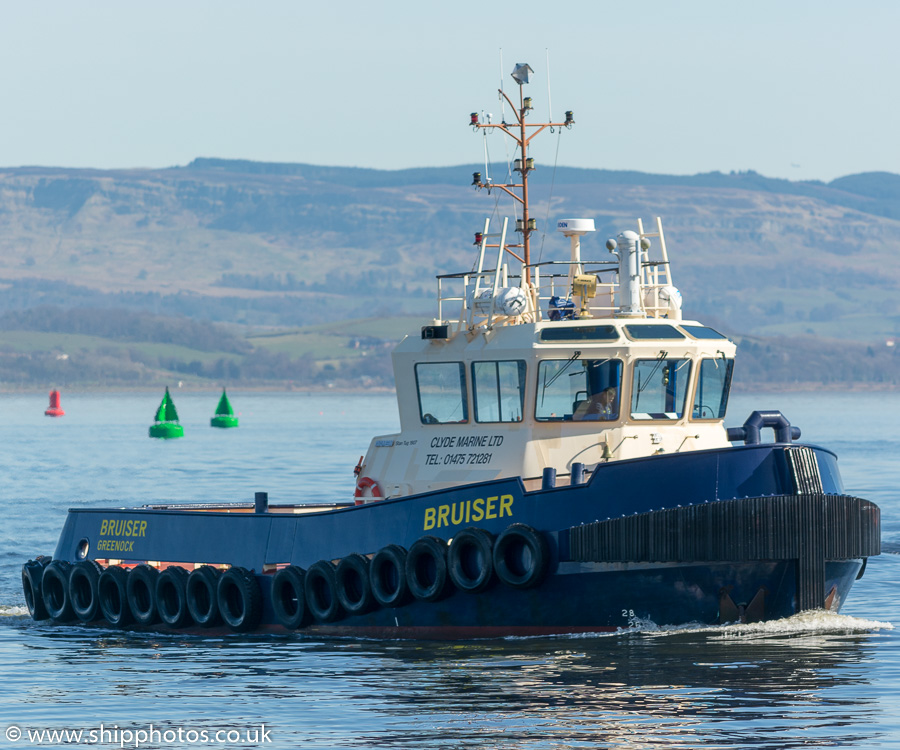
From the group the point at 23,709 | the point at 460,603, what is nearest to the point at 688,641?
the point at 460,603

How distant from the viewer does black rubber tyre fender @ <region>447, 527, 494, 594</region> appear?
1661 cm

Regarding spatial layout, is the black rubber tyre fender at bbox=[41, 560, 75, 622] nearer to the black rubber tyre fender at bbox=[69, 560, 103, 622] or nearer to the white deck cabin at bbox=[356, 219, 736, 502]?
the black rubber tyre fender at bbox=[69, 560, 103, 622]

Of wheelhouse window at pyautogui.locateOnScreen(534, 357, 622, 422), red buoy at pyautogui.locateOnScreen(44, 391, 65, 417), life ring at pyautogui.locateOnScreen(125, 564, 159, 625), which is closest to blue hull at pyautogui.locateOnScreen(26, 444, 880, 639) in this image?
wheelhouse window at pyautogui.locateOnScreen(534, 357, 622, 422)

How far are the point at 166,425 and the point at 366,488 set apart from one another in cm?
6967

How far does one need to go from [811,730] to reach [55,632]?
38.0 feet

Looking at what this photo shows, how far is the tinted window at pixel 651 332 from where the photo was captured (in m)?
17.8

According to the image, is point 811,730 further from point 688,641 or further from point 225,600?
point 225,600

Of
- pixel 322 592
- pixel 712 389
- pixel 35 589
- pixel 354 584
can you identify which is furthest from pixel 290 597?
pixel 712 389

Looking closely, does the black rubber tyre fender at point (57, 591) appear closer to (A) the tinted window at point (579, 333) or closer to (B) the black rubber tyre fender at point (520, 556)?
(B) the black rubber tyre fender at point (520, 556)

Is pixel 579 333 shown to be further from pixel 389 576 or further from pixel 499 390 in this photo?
pixel 389 576

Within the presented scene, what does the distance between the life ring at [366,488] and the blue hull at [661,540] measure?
4.54 feet

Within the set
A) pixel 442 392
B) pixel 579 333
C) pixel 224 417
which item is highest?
pixel 579 333

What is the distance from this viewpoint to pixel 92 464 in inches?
2534

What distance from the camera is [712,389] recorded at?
18.3 metres
